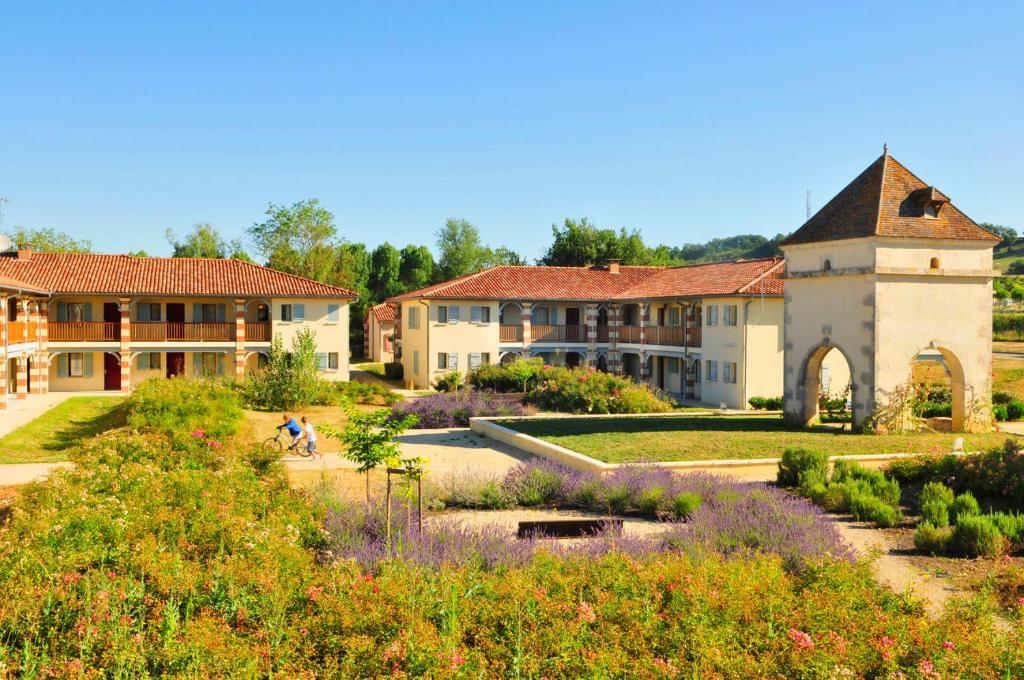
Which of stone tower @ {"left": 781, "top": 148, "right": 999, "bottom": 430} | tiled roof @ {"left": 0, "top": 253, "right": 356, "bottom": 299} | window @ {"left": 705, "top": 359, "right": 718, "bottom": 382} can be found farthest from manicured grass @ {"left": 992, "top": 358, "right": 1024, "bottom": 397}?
tiled roof @ {"left": 0, "top": 253, "right": 356, "bottom": 299}

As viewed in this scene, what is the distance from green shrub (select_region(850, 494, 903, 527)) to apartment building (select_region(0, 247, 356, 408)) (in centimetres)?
3106

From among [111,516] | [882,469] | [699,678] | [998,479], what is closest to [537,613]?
[699,678]

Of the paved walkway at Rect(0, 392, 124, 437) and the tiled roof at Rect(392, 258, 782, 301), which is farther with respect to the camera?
the tiled roof at Rect(392, 258, 782, 301)

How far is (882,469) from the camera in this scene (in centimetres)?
1692

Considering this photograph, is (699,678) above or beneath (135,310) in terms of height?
beneath

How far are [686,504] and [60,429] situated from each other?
22.8 meters

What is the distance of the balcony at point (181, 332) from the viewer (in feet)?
132

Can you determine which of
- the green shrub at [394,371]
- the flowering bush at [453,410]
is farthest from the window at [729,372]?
the green shrub at [394,371]

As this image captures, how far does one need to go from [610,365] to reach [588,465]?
28783 mm

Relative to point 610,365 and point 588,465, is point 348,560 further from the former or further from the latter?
point 610,365

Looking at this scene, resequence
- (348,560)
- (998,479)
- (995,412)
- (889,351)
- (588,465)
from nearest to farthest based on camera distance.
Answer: (348,560), (998,479), (588,465), (889,351), (995,412)

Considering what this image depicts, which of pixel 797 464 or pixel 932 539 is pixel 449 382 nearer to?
pixel 797 464

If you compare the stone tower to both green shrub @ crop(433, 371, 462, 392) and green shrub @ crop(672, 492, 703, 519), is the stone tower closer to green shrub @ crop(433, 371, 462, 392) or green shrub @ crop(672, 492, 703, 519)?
green shrub @ crop(672, 492, 703, 519)

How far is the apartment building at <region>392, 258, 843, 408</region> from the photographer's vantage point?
1449 inches
